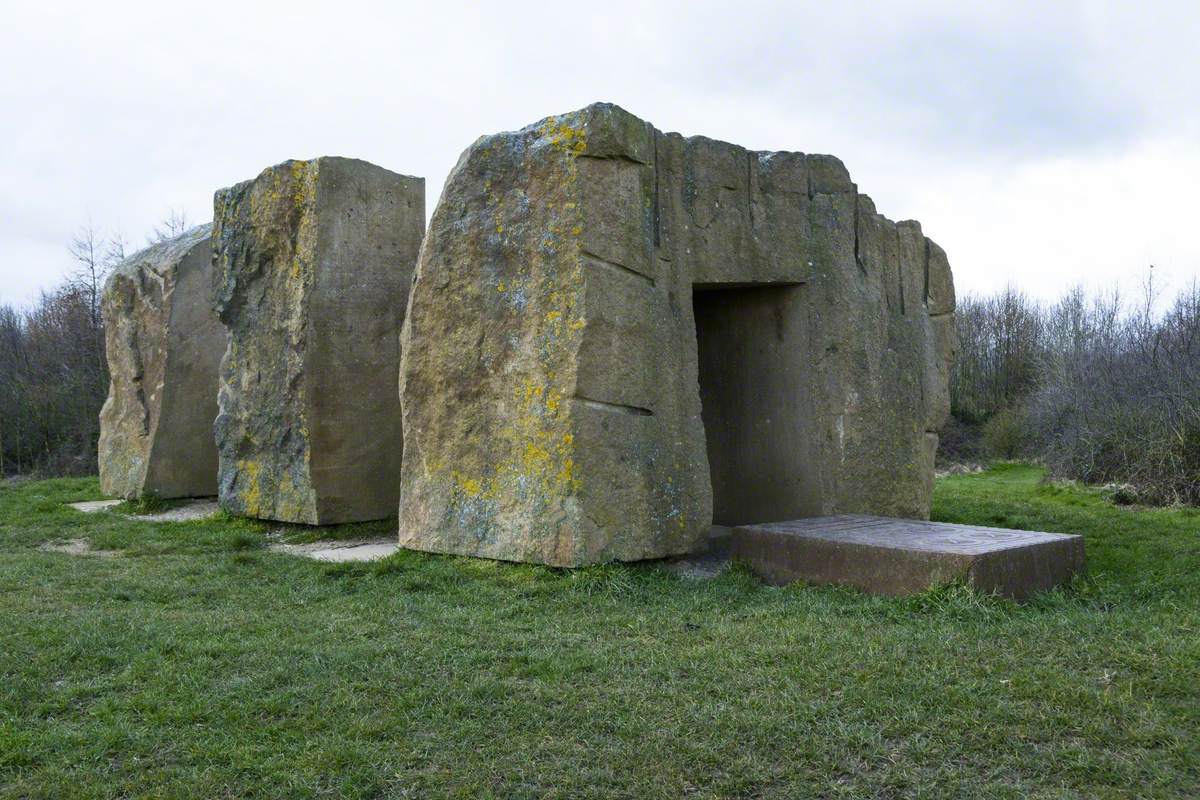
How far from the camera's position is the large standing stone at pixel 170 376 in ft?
32.5

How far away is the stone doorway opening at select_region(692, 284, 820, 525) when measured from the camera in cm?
685

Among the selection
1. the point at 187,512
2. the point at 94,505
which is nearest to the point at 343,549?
the point at 187,512

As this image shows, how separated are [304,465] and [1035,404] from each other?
14943mm

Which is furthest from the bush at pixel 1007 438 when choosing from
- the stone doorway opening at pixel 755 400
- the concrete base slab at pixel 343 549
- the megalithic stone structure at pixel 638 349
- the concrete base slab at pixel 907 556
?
the concrete base slab at pixel 343 549

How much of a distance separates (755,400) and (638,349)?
1655mm

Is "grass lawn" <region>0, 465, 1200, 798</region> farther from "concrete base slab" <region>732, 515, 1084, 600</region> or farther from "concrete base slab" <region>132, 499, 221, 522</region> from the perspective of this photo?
"concrete base slab" <region>132, 499, 221, 522</region>

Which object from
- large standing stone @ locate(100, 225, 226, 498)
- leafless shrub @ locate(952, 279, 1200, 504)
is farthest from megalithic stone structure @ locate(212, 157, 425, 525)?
leafless shrub @ locate(952, 279, 1200, 504)

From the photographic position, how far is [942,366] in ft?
27.3

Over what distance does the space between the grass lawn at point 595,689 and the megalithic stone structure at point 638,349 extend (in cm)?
45

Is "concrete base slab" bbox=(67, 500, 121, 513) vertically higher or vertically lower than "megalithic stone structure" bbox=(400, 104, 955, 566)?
lower

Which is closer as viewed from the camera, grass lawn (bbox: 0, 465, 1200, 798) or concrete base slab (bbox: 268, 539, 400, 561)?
grass lawn (bbox: 0, 465, 1200, 798)

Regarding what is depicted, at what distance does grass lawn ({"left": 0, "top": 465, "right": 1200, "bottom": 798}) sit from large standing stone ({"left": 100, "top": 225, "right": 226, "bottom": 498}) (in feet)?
13.9

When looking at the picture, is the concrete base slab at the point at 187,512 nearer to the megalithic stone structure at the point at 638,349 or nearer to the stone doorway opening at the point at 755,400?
the megalithic stone structure at the point at 638,349

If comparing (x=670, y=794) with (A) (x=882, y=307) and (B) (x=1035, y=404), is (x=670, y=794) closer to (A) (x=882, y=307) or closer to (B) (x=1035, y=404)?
(A) (x=882, y=307)
